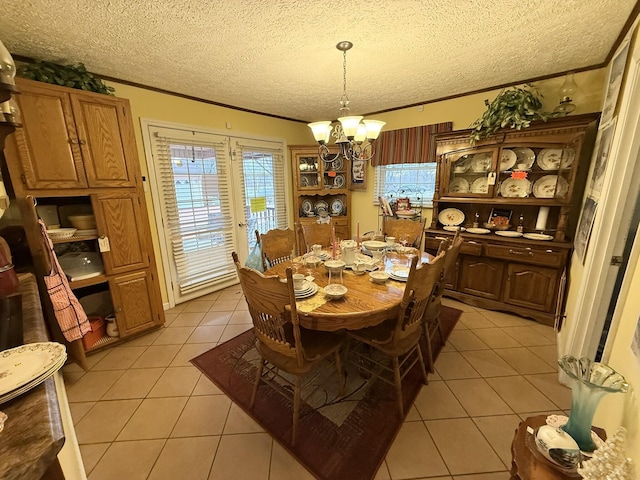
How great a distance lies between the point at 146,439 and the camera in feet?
5.22

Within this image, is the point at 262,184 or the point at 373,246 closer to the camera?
the point at 373,246

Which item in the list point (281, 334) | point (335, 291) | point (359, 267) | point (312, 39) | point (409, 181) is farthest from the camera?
point (409, 181)

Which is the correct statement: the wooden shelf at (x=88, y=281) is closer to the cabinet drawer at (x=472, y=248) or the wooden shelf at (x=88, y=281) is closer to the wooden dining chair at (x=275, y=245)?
the wooden dining chair at (x=275, y=245)

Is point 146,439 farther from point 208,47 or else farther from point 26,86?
point 208,47

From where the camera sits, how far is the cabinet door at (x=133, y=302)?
242cm

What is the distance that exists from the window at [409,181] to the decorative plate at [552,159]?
3.69 feet

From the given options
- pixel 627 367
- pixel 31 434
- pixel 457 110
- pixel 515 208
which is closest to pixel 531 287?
pixel 515 208

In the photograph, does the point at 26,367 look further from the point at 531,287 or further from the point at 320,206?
the point at 320,206

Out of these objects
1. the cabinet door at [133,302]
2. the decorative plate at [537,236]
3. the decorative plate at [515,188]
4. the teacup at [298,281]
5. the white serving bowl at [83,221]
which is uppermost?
the decorative plate at [515,188]

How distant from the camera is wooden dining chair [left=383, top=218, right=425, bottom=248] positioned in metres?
2.97

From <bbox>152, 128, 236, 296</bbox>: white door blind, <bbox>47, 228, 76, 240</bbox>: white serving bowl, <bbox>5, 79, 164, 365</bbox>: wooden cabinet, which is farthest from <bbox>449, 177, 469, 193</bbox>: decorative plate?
<bbox>47, 228, 76, 240</bbox>: white serving bowl

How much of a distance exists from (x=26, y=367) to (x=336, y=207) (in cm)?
393

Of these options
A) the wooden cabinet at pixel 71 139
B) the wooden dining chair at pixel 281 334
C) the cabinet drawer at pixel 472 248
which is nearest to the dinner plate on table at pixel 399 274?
the wooden dining chair at pixel 281 334

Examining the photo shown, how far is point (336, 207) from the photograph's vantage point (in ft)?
14.4
